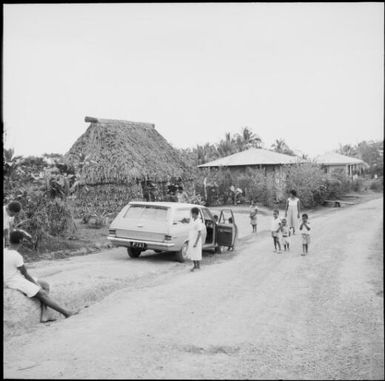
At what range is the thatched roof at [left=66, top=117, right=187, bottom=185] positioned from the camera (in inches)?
728

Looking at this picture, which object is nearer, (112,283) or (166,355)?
(166,355)

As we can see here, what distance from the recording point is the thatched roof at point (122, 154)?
18.5 metres

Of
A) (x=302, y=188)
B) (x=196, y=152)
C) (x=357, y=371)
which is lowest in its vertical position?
(x=357, y=371)

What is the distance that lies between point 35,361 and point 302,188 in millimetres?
23388

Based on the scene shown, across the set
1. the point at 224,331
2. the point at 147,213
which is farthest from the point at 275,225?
the point at 224,331

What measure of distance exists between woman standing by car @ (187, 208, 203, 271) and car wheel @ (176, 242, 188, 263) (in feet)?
2.77

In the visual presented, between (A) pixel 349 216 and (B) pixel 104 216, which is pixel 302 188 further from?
(B) pixel 104 216

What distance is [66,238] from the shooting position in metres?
13.9

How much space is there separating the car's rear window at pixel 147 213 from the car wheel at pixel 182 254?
34.7 inches

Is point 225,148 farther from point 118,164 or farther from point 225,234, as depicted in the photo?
point 225,234

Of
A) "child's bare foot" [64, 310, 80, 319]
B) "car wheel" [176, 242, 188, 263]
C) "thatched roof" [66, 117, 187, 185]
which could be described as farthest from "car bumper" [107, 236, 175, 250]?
"thatched roof" [66, 117, 187, 185]

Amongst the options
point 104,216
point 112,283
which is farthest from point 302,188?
Result: point 112,283

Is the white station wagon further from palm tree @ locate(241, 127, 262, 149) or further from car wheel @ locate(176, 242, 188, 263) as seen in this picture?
palm tree @ locate(241, 127, 262, 149)

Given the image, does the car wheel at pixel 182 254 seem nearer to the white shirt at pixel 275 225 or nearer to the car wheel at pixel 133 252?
the car wheel at pixel 133 252
